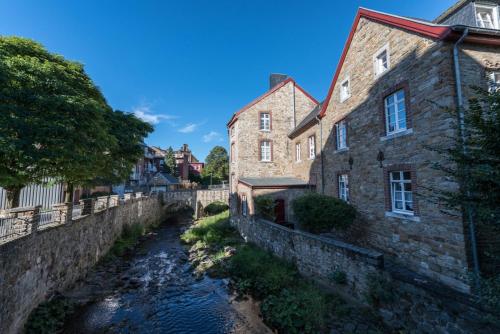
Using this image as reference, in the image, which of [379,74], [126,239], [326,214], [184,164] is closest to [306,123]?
[379,74]

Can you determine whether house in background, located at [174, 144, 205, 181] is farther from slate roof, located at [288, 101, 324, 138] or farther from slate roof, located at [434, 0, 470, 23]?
slate roof, located at [434, 0, 470, 23]

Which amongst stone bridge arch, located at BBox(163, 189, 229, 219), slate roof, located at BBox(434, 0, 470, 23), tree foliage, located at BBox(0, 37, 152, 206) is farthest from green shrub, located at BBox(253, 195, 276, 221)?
stone bridge arch, located at BBox(163, 189, 229, 219)

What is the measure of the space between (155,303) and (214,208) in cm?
2025

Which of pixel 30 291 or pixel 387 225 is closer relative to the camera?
pixel 30 291

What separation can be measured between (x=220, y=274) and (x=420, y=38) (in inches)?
493

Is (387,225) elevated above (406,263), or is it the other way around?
(387,225)

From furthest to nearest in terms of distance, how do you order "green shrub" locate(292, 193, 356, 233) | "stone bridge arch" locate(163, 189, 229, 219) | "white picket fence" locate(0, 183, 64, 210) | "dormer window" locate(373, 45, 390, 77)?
"stone bridge arch" locate(163, 189, 229, 219), "white picket fence" locate(0, 183, 64, 210), "green shrub" locate(292, 193, 356, 233), "dormer window" locate(373, 45, 390, 77)

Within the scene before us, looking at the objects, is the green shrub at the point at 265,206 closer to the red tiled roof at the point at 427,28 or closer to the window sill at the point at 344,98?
the window sill at the point at 344,98

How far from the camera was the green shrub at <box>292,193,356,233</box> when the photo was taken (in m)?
10.1

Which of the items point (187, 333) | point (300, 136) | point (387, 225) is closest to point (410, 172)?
point (387, 225)

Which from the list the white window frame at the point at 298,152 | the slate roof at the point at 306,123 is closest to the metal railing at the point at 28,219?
the slate roof at the point at 306,123

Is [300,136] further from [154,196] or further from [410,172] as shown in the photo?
[154,196]

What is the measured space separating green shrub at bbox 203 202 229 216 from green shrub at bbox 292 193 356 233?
64.6 feet

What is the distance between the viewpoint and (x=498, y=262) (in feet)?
20.5
